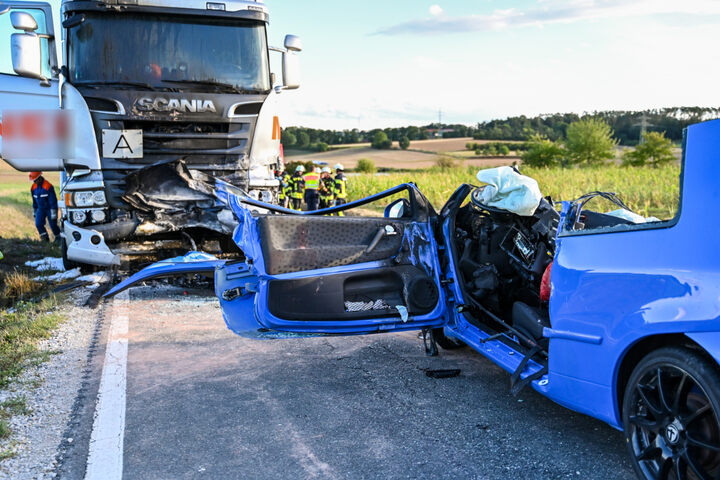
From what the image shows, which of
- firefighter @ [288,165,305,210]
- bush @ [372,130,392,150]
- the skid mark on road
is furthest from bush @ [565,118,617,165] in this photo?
the skid mark on road

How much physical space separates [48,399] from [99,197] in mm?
3940

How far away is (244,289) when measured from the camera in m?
4.33

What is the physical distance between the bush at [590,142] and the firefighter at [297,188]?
48.3m

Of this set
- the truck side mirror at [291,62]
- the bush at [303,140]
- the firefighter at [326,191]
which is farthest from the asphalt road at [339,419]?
the bush at [303,140]

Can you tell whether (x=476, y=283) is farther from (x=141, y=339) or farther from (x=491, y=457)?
(x=141, y=339)

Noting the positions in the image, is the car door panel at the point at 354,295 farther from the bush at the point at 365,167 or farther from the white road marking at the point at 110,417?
the bush at the point at 365,167

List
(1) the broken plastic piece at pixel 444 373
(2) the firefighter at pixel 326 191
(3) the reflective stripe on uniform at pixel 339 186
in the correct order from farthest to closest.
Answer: (2) the firefighter at pixel 326 191 → (3) the reflective stripe on uniform at pixel 339 186 → (1) the broken plastic piece at pixel 444 373

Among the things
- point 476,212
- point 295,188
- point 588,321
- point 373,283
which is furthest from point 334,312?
point 295,188

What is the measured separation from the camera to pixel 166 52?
789cm

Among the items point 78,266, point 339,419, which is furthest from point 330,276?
point 78,266

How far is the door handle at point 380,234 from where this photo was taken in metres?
4.33

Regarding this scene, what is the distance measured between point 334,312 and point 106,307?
3.87 m

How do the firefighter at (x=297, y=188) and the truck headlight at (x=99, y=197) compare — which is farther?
the firefighter at (x=297, y=188)

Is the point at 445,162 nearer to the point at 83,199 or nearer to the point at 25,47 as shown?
the point at 83,199
